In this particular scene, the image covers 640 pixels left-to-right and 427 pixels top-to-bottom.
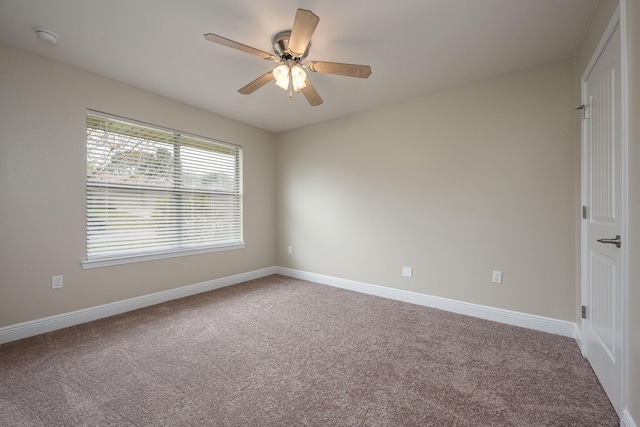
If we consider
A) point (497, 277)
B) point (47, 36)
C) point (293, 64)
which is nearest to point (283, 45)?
point (293, 64)

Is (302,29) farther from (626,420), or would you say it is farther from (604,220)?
(626,420)

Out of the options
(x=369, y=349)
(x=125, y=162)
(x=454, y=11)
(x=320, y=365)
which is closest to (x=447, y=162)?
(x=454, y=11)

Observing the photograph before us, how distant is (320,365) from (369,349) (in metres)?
0.46

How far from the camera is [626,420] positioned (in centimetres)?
124

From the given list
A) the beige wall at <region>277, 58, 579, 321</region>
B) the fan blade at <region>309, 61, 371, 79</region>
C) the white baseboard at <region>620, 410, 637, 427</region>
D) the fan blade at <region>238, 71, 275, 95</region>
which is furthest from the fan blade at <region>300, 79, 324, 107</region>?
the white baseboard at <region>620, 410, 637, 427</region>

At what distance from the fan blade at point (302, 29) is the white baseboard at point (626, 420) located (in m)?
2.52

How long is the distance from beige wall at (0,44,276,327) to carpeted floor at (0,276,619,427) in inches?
13.6

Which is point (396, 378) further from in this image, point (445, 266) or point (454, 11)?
point (454, 11)

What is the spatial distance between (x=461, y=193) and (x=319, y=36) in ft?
6.85

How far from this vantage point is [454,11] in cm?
180

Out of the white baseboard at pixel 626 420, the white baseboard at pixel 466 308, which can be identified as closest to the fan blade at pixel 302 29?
the white baseboard at pixel 626 420

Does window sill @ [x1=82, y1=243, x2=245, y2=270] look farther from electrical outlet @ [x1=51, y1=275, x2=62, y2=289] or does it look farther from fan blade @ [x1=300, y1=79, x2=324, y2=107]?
fan blade @ [x1=300, y1=79, x2=324, y2=107]

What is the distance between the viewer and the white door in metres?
1.45

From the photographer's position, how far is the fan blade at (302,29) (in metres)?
1.47
